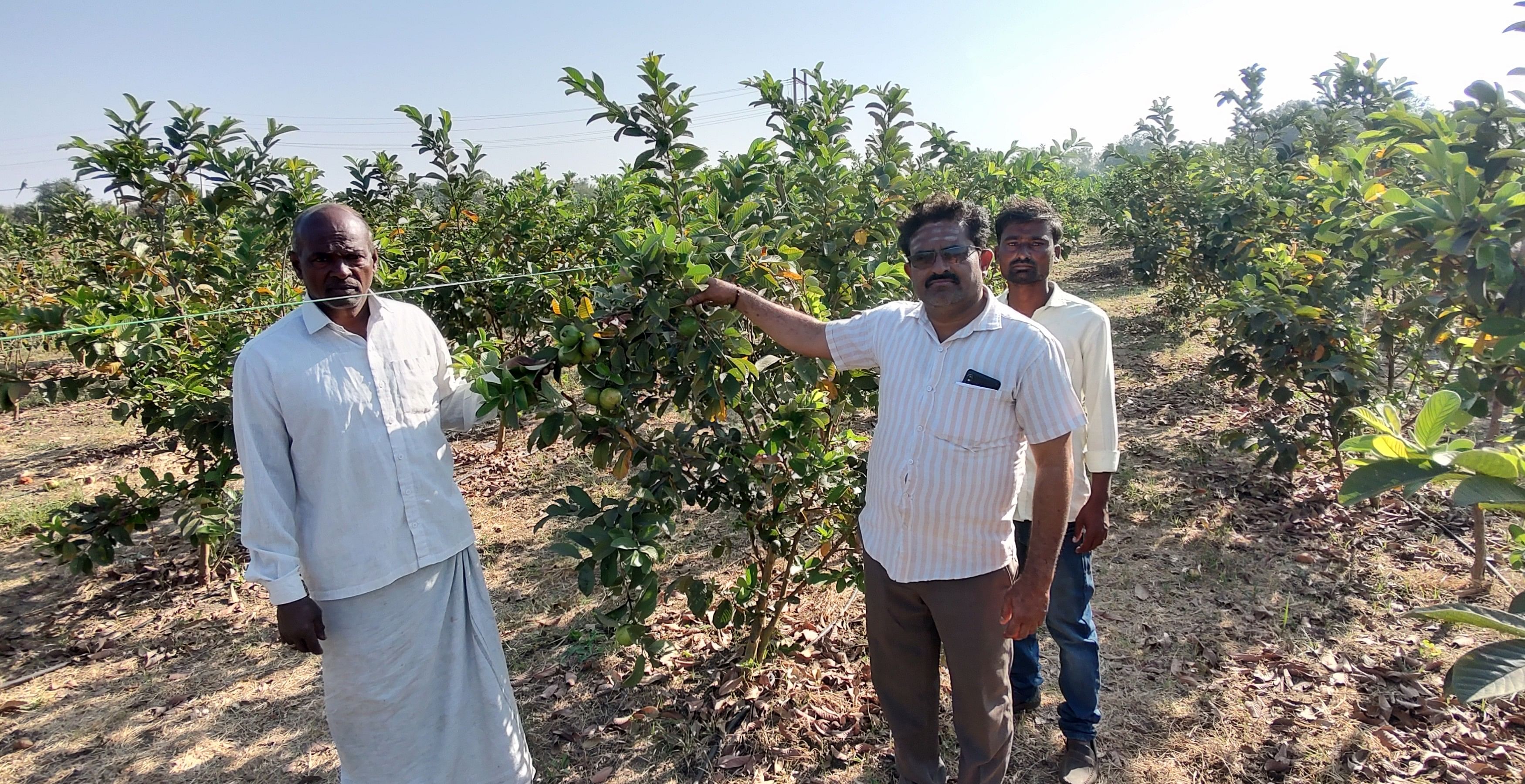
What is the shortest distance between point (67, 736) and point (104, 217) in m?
3.08

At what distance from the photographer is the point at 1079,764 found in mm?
2576

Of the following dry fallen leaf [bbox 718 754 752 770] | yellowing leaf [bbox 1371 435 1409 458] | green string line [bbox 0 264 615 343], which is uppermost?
green string line [bbox 0 264 615 343]

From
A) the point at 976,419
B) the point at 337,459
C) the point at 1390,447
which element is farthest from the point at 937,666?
the point at 337,459

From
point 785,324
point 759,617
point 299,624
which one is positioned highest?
point 785,324

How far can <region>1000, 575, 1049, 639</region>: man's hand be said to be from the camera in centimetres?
198

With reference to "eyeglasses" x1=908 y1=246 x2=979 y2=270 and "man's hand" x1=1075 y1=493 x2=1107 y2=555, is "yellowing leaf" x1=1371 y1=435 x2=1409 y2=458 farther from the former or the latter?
"man's hand" x1=1075 y1=493 x2=1107 y2=555

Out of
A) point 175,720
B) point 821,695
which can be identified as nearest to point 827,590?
point 821,695

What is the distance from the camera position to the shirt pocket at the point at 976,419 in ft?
6.29

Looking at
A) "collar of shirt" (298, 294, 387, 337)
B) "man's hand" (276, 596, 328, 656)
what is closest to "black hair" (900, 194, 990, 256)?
"collar of shirt" (298, 294, 387, 337)

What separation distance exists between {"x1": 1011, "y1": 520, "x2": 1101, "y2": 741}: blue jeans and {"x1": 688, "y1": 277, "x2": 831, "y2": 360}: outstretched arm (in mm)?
861

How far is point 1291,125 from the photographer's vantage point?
8.41 m

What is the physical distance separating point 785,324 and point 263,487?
1391mm

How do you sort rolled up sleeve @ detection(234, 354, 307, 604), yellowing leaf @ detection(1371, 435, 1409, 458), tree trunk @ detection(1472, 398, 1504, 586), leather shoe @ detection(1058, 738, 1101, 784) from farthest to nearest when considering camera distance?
tree trunk @ detection(1472, 398, 1504, 586) < leather shoe @ detection(1058, 738, 1101, 784) < rolled up sleeve @ detection(234, 354, 307, 604) < yellowing leaf @ detection(1371, 435, 1409, 458)

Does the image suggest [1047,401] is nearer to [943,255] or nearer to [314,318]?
[943,255]
